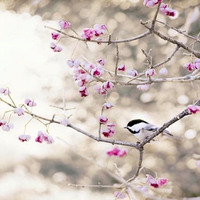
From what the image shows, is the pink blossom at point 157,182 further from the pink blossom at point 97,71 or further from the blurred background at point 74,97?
the blurred background at point 74,97

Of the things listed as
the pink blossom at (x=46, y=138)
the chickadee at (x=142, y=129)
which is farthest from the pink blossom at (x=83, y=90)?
the chickadee at (x=142, y=129)

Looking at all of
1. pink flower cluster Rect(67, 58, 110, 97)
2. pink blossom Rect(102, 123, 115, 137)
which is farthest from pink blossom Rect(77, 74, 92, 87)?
pink blossom Rect(102, 123, 115, 137)

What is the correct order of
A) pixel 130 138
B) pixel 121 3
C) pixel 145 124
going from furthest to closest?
pixel 121 3
pixel 130 138
pixel 145 124

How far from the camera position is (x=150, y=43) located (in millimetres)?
2715

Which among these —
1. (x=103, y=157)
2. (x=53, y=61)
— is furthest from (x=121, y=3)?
(x=103, y=157)

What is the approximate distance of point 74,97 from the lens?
9.23 feet

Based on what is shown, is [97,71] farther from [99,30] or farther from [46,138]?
[46,138]

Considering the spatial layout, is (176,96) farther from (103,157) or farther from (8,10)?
(8,10)

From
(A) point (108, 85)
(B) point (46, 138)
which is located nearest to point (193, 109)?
(A) point (108, 85)

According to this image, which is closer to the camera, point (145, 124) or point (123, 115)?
point (145, 124)

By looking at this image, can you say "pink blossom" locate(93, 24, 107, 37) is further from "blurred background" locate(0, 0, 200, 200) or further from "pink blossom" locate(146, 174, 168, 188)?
"blurred background" locate(0, 0, 200, 200)

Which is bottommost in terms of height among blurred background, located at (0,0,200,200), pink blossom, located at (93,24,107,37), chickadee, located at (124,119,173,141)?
pink blossom, located at (93,24,107,37)

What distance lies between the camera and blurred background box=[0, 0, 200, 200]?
265 cm

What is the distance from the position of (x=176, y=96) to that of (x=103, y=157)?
0.58 meters
